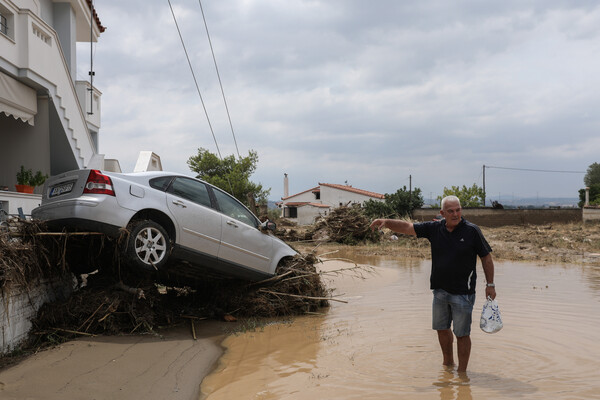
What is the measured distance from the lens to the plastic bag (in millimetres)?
5488

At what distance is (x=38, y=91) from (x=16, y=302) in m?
9.29

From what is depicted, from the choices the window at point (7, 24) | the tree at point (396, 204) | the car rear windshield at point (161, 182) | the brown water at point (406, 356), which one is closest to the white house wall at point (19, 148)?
the window at point (7, 24)

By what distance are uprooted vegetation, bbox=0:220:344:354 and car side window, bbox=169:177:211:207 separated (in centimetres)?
117

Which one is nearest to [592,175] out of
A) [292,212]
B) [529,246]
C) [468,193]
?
[468,193]

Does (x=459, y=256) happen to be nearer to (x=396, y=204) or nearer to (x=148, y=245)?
(x=148, y=245)

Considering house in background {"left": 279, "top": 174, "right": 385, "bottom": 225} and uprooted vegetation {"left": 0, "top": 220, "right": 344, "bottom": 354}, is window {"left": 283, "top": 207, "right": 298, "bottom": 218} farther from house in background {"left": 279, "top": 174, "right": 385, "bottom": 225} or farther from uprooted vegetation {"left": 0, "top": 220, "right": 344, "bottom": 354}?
uprooted vegetation {"left": 0, "top": 220, "right": 344, "bottom": 354}

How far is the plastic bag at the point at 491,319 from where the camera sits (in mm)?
5488

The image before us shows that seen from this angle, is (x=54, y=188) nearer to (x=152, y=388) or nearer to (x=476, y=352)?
(x=152, y=388)

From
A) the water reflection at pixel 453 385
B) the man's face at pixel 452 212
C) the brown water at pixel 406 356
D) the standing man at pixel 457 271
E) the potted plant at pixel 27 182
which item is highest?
the potted plant at pixel 27 182

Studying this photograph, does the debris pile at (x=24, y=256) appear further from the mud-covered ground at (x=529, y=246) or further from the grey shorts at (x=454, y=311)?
the mud-covered ground at (x=529, y=246)

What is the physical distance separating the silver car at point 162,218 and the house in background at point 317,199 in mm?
49445

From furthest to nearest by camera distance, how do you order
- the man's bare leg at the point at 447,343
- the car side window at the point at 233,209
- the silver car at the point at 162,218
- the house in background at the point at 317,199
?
the house in background at the point at 317,199 → the car side window at the point at 233,209 → the silver car at the point at 162,218 → the man's bare leg at the point at 447,343

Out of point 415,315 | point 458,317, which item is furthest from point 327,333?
point 458,317

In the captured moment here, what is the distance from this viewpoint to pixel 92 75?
17.5 meters
